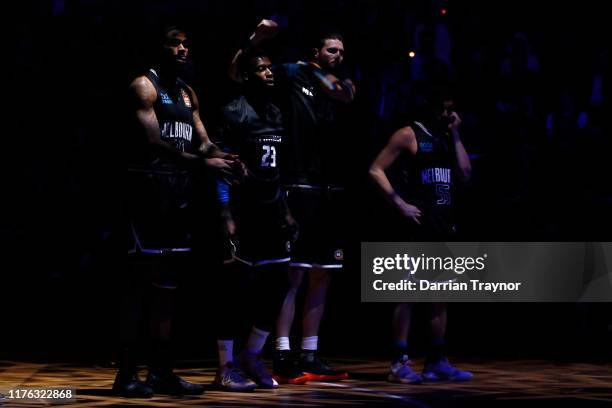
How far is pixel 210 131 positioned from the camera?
358 inches

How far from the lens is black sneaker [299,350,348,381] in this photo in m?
6.96

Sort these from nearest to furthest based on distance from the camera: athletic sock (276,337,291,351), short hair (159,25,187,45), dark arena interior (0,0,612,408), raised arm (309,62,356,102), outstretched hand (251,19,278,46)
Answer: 1. short hair (159,25,187,45)
2. outstretched hand (251,19,278,46)
3. raised arm (309,62,356,102)
4. athletic sock (276,337,291,351)
5. dark arena interior (0,0,612,408)

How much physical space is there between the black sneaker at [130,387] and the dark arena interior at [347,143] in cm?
238

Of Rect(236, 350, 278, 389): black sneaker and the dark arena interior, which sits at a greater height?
the dark arena interior

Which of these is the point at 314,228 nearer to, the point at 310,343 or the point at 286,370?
the point at 310,343

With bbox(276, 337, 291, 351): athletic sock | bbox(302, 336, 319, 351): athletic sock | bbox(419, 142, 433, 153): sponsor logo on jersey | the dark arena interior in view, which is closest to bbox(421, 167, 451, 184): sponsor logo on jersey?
bbox(419, 142, 433, 153): sponsor logo on jersey

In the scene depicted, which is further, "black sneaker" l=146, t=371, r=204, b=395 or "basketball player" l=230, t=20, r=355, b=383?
"basketball player" l=230, t=20, r=355, b=383

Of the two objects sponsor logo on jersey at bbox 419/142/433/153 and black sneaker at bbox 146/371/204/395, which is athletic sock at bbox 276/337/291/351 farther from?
sponsor logo on jersey at bbox 419/142/433/153

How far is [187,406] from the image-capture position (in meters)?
5.75

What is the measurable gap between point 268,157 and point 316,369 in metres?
1.30

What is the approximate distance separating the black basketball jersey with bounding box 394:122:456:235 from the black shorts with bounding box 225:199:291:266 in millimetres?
902

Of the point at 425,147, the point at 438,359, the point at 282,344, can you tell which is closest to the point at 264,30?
the point at 425,147

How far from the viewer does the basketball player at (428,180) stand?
7.06 m

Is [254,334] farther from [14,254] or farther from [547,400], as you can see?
[14,254]
